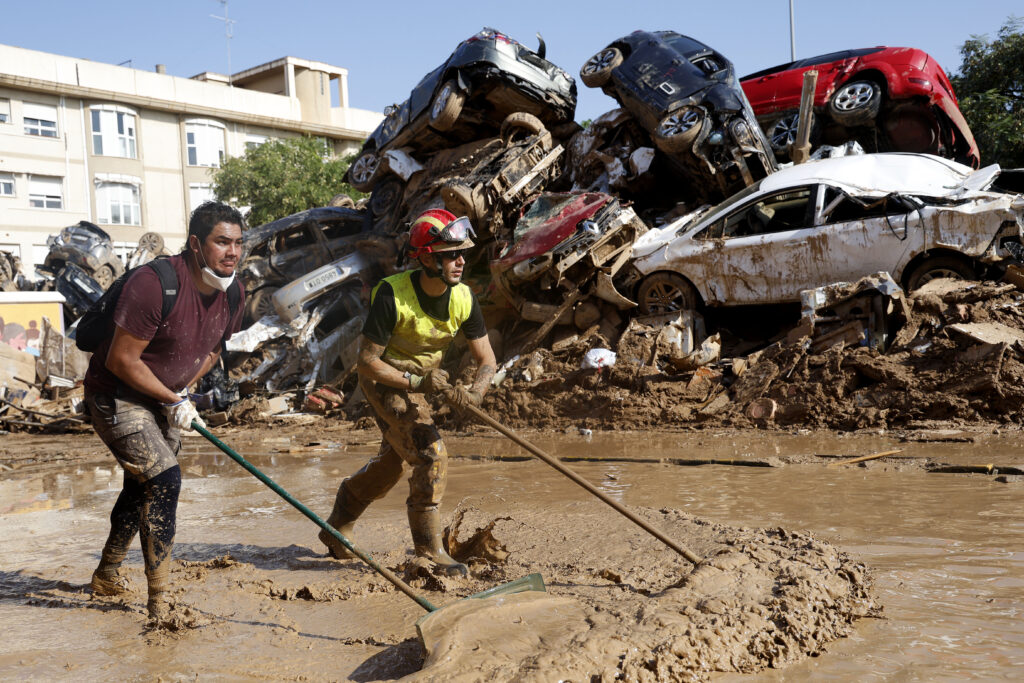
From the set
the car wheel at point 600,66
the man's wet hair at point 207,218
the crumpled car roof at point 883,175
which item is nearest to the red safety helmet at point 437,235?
the man's wet hair at point 207,218

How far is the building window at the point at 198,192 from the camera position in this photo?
39.3 meters

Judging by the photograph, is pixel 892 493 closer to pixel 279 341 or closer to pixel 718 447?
pixel 718 447

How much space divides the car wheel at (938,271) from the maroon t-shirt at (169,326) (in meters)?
7.35

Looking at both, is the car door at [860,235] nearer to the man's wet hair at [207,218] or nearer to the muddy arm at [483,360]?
the muddy arm at [483,360]

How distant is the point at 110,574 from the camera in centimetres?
428

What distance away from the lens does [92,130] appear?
120ft

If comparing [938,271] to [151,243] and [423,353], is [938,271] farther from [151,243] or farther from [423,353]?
[151,243]

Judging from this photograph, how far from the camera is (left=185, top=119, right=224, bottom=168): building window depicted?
39.5 meters

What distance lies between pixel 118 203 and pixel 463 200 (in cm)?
3202

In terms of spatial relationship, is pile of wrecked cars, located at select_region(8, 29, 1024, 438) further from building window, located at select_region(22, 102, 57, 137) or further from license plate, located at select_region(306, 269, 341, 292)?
building window, located at select_region(22, 102, 57, 137)

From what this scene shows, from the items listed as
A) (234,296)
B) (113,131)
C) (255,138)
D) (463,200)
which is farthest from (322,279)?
(255,138)

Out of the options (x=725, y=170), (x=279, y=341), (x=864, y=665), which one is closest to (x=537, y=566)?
(x=864, y=665)

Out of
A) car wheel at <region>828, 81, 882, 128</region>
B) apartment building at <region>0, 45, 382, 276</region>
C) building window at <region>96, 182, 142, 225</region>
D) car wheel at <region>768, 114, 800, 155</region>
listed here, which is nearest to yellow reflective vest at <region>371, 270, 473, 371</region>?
car wheel at <region>828, 81, 882, 128</region>

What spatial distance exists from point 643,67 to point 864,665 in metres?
10.3
